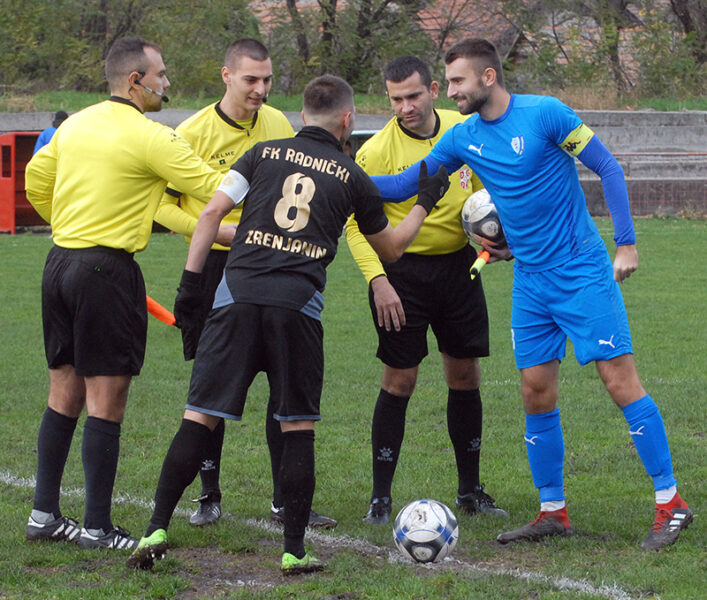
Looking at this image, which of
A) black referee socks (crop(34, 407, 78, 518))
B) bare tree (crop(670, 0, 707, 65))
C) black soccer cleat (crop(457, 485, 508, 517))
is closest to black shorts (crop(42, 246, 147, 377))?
black referee socks (crop(34, 407, 78, 518))

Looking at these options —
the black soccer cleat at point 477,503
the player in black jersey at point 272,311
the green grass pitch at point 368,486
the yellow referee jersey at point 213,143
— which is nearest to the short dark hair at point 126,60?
the yellow referee jersey at point 213,143

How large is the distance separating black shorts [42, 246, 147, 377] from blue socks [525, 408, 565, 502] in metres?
2.04

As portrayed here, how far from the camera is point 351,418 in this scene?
779 cm

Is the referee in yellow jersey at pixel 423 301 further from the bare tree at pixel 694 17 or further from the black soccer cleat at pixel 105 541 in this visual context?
the bare tree at pixel 694 17

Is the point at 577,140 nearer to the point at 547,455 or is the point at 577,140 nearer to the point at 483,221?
the point at 483,221

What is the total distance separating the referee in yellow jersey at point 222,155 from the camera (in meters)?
5.53

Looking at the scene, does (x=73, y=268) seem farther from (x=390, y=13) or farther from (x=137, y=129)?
(x=390, y=13)

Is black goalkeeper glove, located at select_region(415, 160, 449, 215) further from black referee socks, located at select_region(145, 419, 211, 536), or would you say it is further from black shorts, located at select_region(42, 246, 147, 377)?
black referee socks, located at select_region(145, 419, 211, 536)

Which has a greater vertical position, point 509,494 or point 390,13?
point 390,13

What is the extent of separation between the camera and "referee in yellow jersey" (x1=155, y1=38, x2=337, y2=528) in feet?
18.1

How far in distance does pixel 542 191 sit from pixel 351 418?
3.19 metres

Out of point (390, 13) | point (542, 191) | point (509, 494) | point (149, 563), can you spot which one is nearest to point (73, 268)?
point (149, 563)

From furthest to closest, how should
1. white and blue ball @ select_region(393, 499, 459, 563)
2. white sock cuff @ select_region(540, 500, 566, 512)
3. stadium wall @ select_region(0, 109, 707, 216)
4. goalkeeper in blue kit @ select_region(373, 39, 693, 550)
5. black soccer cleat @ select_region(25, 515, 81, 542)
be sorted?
1. stadium wall @ select_region(0, 109, 707, 216)
2. white sock cuff @ select_region(540, 500, 566, 512)
3. black soccer cleat @ select_region(25, 515, 81, 542)
4. goalkeeper in blue kit @ select_region(373, 39, 693, 550)
5. white and blue ball @ select_region(393, 499, 459, 563)

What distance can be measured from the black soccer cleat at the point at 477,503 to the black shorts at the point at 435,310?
2.55 feet
